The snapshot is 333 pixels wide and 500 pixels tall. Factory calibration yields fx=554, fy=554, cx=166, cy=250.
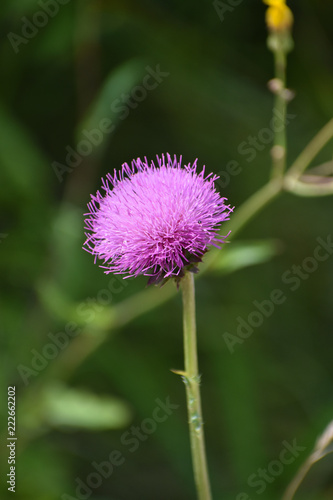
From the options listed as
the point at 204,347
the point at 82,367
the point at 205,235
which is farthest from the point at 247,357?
the point at 205,235

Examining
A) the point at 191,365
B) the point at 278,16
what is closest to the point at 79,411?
the point at 191,365

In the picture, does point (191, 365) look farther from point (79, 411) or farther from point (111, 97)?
point (111, 97)

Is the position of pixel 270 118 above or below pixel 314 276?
above

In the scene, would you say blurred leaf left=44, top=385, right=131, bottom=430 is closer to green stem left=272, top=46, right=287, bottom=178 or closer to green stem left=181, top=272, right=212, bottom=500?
green stem left=181, top=272, right=212, bottom=500

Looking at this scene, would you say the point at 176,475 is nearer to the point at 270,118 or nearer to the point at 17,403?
the point at 17,403

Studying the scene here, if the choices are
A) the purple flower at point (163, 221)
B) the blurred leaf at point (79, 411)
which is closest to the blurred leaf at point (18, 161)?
the blurred leaf at point (79, 411)

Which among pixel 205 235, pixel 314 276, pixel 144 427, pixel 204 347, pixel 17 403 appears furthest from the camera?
pixel 314 276

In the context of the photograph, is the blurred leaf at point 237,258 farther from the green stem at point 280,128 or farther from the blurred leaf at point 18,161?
the blurred leaf at point 18,161
